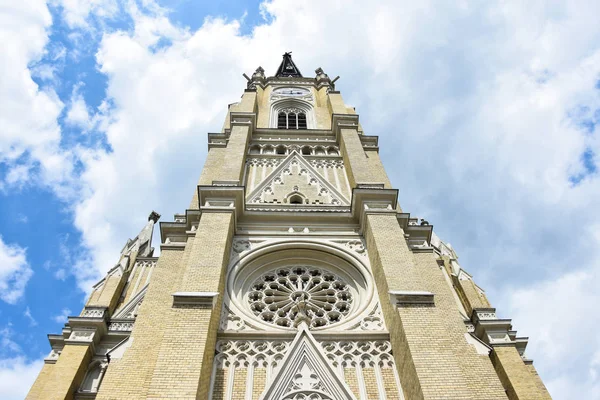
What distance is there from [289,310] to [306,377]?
230 cm

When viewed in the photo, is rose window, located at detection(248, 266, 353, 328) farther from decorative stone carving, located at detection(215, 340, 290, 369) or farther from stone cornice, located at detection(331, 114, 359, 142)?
stone cornice, located at detection(331, 114, 359, 142)

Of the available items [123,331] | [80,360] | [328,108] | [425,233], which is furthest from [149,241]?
[328,108]

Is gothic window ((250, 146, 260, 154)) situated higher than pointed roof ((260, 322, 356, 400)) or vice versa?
gothic window ((250, 146, 260, 154))

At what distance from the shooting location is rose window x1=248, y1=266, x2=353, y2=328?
467 inches

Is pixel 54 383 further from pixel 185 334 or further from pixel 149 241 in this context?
pixel 149 241

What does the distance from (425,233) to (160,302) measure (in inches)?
334

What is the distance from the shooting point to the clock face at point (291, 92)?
1102 inches

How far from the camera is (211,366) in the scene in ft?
32.9

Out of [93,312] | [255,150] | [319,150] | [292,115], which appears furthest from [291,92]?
[93,312]

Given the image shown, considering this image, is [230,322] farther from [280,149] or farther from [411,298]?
[280,149]

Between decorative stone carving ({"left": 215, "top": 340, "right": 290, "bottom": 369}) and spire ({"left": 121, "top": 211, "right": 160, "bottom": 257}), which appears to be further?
spire ({"left": 121, "top": 211, "right": 160, "bottom": 257})

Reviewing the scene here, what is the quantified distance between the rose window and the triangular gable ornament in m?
3.63

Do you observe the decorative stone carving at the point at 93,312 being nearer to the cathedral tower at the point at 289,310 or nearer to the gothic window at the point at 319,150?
the cathedral tower at the point at 289,310

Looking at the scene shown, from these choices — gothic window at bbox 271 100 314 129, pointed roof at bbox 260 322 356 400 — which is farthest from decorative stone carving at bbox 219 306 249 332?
gothic window at bbox 271 100 314 129
